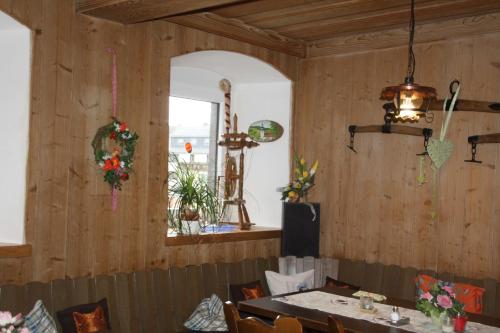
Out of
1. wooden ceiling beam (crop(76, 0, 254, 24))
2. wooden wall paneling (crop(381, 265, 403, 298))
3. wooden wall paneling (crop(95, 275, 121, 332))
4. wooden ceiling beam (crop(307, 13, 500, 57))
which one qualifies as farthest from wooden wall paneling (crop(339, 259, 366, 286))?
wooden ceiling beam (crop(76, 0, 254, 24))

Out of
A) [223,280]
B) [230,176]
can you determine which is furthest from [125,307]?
[230,176]

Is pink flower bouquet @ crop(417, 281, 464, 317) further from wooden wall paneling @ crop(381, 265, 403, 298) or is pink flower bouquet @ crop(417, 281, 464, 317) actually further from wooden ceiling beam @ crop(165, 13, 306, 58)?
wooden ceiling beam @ crop(165, 13, 306, 58)

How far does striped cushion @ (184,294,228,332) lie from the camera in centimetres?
467

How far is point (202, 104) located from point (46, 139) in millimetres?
2502

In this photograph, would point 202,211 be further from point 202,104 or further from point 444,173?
point 444,173

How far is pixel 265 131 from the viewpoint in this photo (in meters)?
6.18

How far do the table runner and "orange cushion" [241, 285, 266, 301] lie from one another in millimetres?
654

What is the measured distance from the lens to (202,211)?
5352 mm

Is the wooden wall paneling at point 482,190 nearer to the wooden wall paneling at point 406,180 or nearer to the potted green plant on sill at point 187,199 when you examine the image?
the wooden wall paneling at point 406,180

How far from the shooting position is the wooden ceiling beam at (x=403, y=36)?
16.5ft

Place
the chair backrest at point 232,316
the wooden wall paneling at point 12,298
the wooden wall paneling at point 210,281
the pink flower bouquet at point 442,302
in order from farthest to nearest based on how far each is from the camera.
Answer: the wooden wall paneling at point 210,281 < the wooden wall paneling at point 12,298 < the pink flower bouquet at point 442,302 < the chair backrest at point 232,316

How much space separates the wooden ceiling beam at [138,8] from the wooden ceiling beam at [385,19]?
1450 mm

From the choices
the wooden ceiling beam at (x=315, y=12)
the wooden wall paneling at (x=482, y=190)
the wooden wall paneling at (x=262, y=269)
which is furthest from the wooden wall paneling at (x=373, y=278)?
the wooden ceiling beam at (x=315, y=12)

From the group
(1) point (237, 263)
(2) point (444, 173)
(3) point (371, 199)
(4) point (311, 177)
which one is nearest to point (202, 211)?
(1) point (237, 263)
